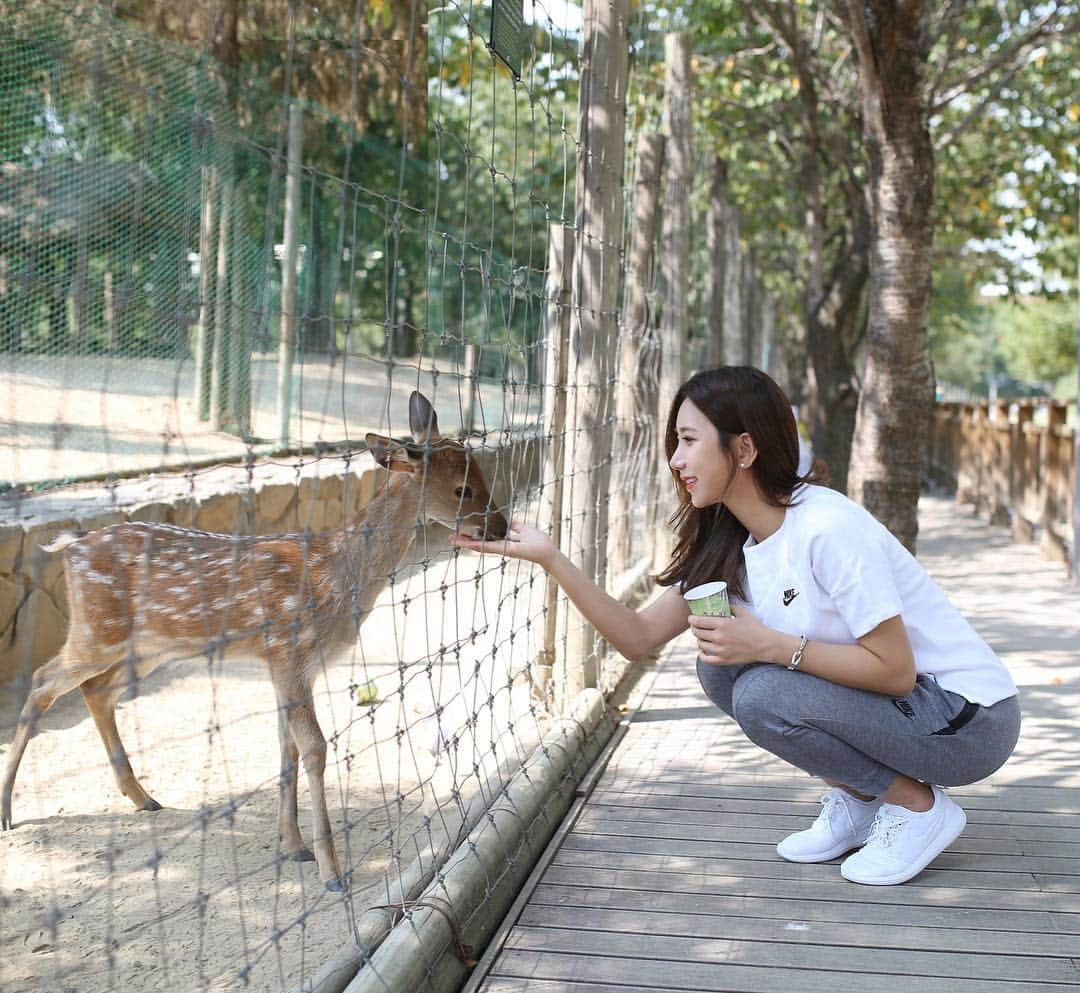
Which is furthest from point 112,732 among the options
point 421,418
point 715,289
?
point 715,289

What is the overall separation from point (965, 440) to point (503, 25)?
1558 centimetres

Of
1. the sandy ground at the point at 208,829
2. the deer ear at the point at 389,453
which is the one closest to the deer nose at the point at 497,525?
the sandy ground at the point at 208,829

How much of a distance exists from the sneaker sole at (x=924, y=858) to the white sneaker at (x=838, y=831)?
0.12 m

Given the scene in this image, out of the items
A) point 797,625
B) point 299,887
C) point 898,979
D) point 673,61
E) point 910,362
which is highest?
point 673,61

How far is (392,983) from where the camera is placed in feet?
9.25

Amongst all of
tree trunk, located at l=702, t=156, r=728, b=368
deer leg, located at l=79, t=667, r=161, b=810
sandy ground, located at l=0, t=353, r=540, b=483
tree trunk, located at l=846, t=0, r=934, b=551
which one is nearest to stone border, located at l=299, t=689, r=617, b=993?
deer leg, located at l=79, t=667, r=161, b=810

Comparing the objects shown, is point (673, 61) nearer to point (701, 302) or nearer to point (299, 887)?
point (299, 887)

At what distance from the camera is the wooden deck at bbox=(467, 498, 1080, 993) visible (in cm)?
309

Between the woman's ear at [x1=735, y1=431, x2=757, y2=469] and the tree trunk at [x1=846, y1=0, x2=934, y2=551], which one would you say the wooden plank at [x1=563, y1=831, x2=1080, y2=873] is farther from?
the tree trunk at [x1=846, y1=0, x2=934, y2=551]

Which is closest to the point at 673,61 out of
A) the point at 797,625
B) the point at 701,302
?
the point at 797,625

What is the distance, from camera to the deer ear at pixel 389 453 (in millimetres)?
4207

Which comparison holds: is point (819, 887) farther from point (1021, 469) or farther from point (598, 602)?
point (1021, 469)

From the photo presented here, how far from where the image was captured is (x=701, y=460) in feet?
11.5

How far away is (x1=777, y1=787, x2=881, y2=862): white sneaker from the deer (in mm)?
1410
